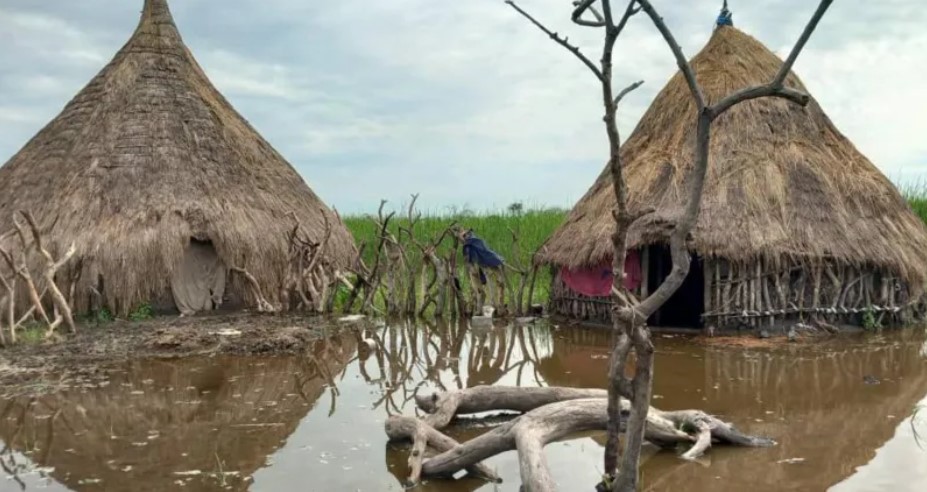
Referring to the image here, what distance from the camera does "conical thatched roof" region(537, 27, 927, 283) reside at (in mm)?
10734

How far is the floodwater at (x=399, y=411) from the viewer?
521 cm

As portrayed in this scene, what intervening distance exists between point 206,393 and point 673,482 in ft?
14.2

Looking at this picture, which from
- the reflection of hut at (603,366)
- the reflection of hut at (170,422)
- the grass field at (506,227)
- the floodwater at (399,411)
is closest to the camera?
the floodwater at (399,411)

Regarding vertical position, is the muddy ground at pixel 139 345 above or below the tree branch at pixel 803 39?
below

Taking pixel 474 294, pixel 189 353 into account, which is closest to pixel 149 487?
pixel 189 353

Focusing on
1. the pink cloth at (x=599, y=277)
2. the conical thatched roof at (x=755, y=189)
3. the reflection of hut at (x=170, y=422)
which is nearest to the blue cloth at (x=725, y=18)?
the conical thatched roof at (x=755, y=189)

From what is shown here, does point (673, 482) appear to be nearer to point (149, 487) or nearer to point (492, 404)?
point (492, 404)

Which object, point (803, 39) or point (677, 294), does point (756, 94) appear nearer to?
point (803, 39)

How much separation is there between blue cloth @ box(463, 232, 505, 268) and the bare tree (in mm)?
8275

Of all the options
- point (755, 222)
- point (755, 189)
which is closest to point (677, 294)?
point (755, 189)

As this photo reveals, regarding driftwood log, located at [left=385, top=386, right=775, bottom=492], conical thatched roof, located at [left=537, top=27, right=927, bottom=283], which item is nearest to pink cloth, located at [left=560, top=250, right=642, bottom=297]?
conical thatched roof, located at [left=537, top=27, right=927, bottom=283]

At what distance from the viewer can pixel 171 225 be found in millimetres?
12680

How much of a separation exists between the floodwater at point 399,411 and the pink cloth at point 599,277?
1.19m

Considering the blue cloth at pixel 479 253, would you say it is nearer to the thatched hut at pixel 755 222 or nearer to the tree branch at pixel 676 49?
the thatched hut at pixel 755 222
